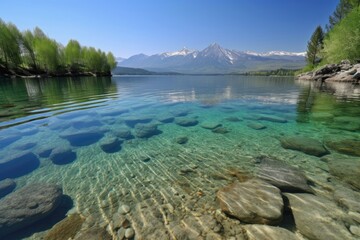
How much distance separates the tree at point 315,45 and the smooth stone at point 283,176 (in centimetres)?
10647

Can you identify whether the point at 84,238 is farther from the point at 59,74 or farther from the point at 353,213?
the point at 59,74

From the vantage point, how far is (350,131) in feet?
31.6

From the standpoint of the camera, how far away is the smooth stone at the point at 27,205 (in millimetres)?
3918

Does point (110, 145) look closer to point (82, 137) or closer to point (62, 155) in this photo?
point (62, 155)

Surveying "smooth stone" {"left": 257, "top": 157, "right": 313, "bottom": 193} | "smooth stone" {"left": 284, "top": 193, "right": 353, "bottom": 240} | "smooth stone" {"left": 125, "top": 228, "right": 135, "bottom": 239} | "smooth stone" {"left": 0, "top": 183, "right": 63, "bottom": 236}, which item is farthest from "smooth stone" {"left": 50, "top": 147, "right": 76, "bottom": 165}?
"smooth stone" {"left": 284, "top": 193, "right": 353, "bottom": 240}

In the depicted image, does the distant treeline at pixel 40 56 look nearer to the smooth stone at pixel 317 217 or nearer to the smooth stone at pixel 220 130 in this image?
the smooth stone at pixel 220 130

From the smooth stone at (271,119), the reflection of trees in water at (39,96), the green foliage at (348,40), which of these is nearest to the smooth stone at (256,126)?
the smooth stone at (271,119)

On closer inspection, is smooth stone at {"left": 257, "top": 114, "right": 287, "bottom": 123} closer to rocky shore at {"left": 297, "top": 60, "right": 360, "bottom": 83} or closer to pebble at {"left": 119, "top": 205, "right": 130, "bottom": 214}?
pebble at {"left": 119, "top": 205, "right": 130, "bottom": 214}

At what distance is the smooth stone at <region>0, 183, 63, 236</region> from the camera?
392cm

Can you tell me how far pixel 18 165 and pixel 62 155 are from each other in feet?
4.64

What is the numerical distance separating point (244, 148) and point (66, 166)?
300 inches

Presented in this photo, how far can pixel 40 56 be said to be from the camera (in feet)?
230

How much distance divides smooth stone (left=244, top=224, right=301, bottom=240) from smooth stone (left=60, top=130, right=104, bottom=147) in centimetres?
808

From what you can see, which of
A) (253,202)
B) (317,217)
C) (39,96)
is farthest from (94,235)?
(39,96)
